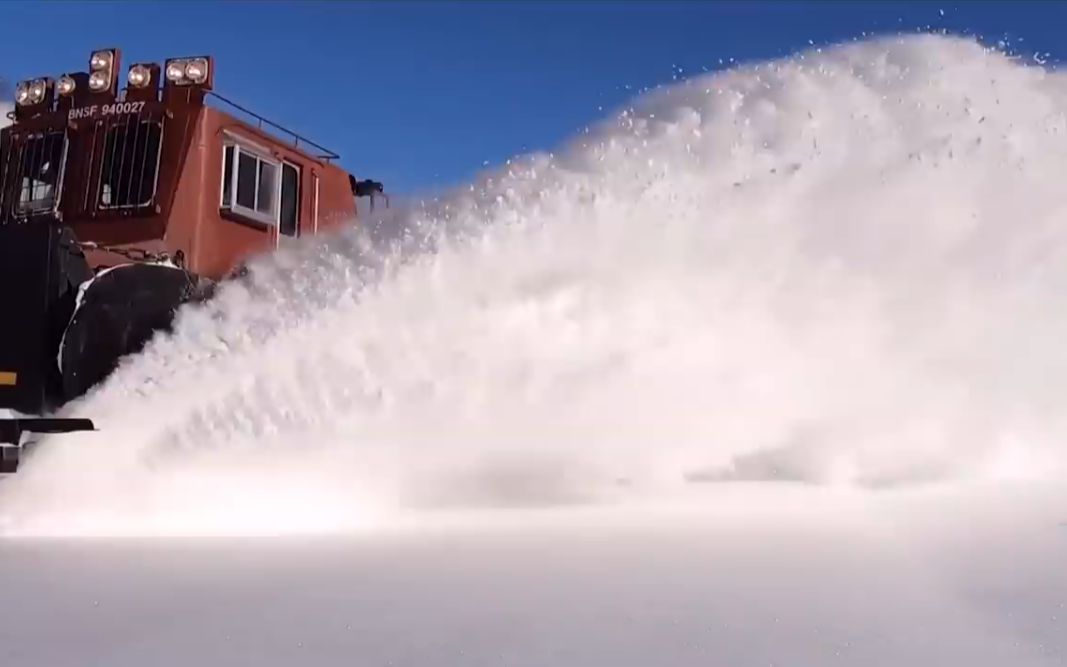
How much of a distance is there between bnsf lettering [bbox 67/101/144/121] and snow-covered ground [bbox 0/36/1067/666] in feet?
7.12

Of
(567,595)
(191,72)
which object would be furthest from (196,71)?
(567,595)

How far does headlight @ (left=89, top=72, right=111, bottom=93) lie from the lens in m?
5.75

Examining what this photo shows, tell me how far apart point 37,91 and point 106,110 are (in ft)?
2.52

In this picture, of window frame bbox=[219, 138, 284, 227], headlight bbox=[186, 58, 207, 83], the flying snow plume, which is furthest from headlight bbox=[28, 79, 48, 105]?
the flying snow plume

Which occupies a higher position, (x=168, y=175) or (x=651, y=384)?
(x=168, y=175)

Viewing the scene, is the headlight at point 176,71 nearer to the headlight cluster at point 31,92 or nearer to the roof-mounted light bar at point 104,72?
the roof-mounted light bar at point 104,72

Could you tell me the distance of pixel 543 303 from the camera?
411 centimetres

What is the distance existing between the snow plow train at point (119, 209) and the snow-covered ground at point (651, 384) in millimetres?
303

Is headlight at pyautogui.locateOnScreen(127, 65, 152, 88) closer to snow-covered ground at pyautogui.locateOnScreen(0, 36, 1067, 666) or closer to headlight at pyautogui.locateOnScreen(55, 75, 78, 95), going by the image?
headlight at pyautogui.locateOnScreen(55, 75, 78, 95)

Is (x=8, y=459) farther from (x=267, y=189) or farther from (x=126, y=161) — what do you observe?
(x=267, y=189)

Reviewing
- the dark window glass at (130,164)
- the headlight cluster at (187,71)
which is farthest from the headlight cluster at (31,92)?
the headlight cluster at (187,71)

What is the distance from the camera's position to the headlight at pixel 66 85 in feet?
19.4

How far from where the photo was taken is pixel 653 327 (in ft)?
13.9

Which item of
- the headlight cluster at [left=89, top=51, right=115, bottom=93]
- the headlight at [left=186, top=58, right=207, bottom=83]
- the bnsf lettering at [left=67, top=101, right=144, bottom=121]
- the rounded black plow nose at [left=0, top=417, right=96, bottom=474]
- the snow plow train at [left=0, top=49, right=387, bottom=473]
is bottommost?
the rounded black plow nose at [left=0, top=417, right=96, bottom=474]
